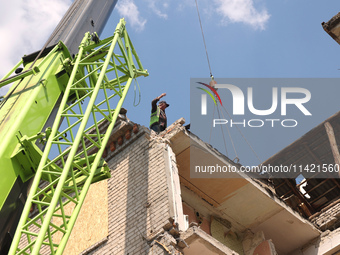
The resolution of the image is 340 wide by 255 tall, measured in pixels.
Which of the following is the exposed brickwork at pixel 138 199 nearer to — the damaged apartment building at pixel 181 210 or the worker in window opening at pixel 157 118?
the damaged apartment building at pixel 181 210

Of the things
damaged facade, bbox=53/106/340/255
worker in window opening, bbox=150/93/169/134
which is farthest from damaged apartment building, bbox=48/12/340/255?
worker in window opening, bbox=150/93/169/134

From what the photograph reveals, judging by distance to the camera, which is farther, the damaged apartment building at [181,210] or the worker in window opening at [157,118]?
the worker in window opening at [157,118]

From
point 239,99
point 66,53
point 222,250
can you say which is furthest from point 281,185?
→ point 66,53

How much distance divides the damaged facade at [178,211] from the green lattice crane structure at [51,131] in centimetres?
119

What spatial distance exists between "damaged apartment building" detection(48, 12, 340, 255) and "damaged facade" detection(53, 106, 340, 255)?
2 cm

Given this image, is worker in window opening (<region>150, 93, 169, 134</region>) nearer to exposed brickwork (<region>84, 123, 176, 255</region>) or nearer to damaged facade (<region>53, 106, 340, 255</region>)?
damaged facade (<region>53, 106, 340, 255</region>)

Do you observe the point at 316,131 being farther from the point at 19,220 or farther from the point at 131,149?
the point at 19,220

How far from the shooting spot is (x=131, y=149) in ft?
48.6

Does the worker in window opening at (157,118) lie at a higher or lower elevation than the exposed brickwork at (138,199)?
higher

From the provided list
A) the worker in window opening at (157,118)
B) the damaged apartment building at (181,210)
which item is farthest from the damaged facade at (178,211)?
the worker in window opening at (157,118)

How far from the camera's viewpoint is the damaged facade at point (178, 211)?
1223cm

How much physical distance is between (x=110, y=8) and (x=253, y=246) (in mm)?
7864

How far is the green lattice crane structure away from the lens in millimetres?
10344

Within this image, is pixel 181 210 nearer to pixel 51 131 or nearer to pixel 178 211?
pixel 178 211
